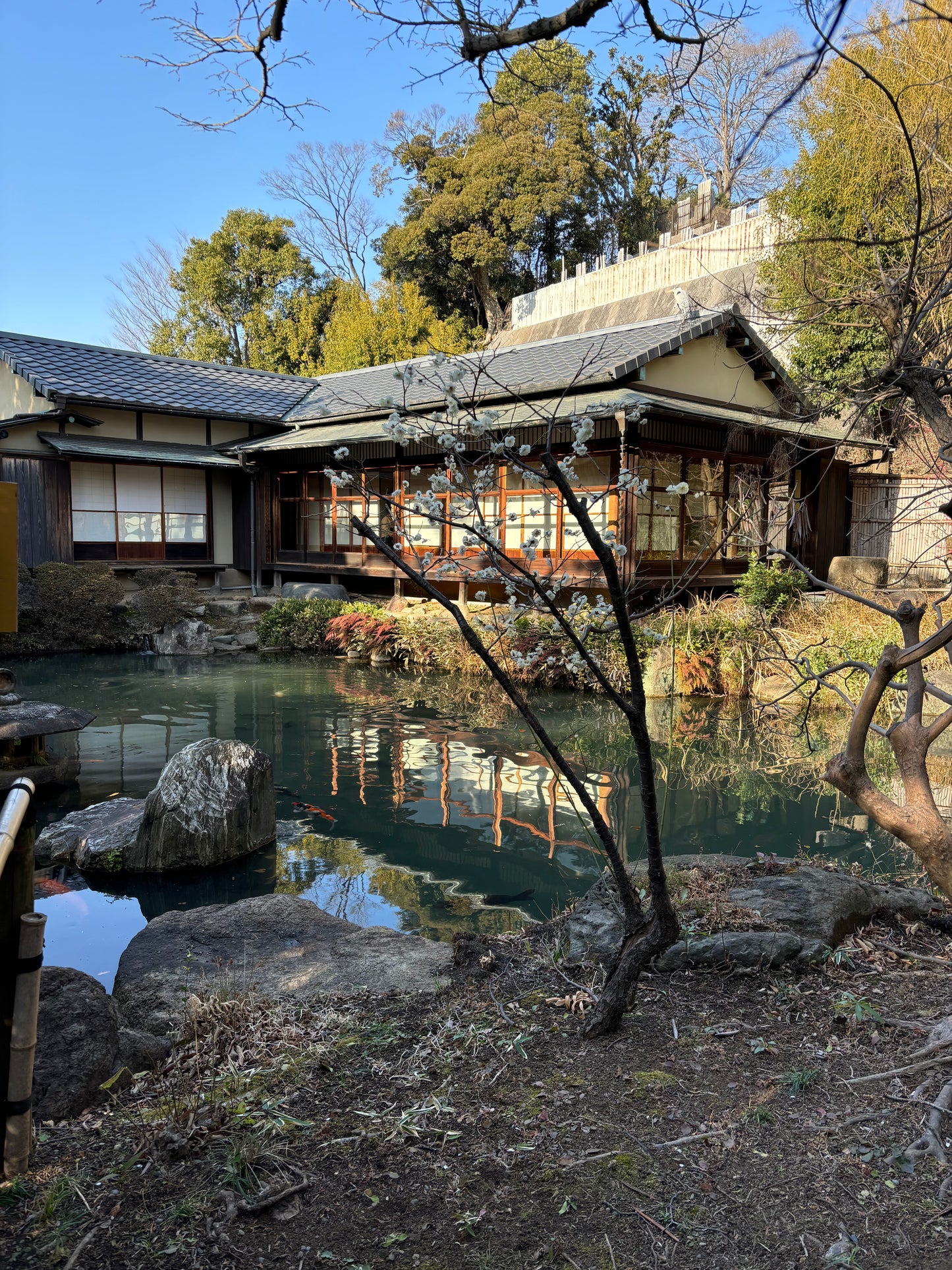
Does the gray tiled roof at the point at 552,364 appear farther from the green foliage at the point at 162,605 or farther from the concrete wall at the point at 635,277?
the concrete wall at the point at 635,277

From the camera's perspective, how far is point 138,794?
291 inches

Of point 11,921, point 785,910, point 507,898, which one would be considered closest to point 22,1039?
point 11,921

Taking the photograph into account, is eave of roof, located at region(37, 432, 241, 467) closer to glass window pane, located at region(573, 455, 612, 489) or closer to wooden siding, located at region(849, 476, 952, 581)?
glass window pane, located at region(573, 455, 612, 489)

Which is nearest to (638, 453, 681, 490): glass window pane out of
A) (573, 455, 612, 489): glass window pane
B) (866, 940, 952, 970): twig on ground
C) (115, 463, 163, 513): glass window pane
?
(573, 455, 612, 489): glass window pane

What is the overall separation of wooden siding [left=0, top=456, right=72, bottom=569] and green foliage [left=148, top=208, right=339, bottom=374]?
495 inches

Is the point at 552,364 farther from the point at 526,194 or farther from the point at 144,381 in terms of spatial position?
the point at 526,194

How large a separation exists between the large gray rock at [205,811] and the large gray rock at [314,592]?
9337 millimetres

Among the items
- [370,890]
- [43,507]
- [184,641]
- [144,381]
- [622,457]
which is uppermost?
[144,381]

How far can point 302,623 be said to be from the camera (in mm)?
14820

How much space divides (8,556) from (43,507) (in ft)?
50.6

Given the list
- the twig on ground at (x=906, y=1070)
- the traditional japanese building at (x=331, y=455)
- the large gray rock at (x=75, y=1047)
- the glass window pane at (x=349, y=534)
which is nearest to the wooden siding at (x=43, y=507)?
the traditional japanese building at (x=331, y=455)

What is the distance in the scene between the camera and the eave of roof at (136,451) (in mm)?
16031

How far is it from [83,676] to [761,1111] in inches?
459

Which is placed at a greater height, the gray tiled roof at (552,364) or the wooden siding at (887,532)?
the gray tiled roof at (552,364)
